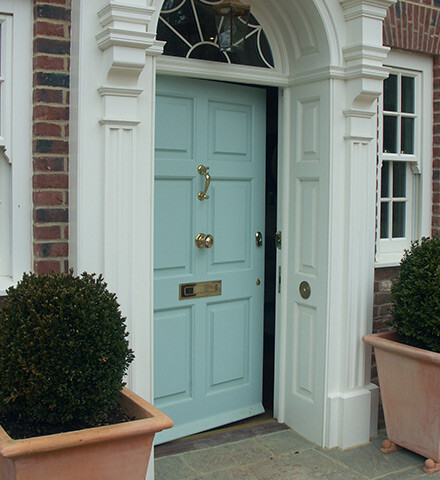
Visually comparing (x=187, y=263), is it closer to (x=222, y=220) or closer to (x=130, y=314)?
(x=222, y=220)

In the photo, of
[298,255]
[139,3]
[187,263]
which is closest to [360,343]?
[298,255]

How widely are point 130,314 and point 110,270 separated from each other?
0.90 ft

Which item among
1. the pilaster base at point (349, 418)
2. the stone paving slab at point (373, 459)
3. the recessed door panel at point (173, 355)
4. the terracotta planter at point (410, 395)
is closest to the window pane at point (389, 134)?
the terracotta planter at point (410, 395)

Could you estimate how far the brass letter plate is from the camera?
174 inches

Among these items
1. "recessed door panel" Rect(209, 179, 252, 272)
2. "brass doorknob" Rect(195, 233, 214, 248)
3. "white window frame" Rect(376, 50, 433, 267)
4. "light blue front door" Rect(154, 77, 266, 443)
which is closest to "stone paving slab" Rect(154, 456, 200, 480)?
"light blue front door" Rect(154, 77, 266, 443)

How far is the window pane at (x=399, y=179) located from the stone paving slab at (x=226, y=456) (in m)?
2.17

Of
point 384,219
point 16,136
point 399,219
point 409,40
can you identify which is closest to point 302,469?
point 384,219

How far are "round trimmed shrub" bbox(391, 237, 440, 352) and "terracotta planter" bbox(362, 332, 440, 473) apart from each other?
0.33 feet

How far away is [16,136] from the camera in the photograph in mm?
3516

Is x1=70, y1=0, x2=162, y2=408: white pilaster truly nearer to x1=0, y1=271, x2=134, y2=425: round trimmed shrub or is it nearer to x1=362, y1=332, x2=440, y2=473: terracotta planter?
x1=0, y1=271, x2=134, y2=425: round trimmed shrub

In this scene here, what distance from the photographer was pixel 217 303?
4605mm

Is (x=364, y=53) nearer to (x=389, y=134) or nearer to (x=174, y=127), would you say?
(x=389, y=134)

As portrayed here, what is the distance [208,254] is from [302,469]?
4.97 feet

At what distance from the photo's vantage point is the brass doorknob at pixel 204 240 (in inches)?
175
